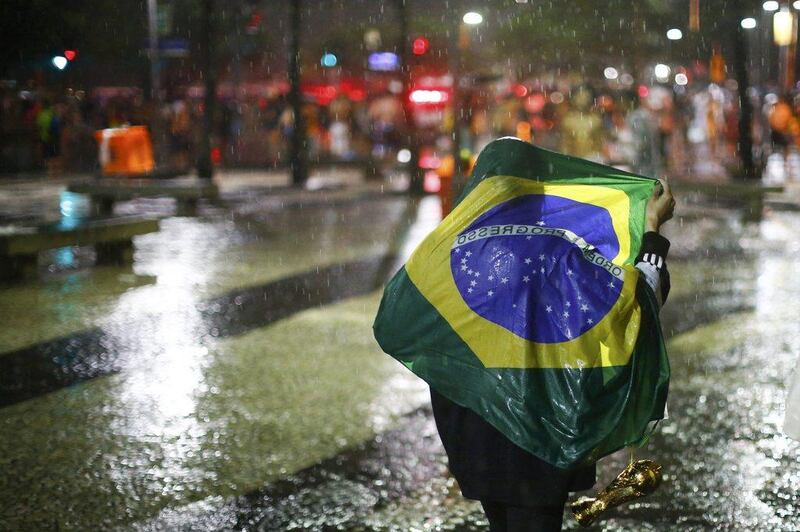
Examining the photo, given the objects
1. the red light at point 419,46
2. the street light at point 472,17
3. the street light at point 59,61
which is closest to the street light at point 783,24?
the street light at point 472,17

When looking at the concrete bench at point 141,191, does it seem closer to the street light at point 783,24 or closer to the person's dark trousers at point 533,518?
the person's dark trousers at point 533,518

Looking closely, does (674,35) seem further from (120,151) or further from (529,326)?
(529,326)

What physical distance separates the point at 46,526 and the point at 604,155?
19.3 metres

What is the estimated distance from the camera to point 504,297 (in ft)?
8.64

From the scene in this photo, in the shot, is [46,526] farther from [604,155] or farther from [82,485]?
[604,155]

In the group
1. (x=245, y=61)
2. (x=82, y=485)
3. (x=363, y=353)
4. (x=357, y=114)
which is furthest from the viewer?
(x=245, y=61)

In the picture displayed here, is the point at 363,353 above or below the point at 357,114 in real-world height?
below

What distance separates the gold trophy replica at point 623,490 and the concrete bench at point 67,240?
8371 millimetres

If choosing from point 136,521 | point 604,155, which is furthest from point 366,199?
point 136,521

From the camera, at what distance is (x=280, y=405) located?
614 cm

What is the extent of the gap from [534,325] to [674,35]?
55006 mm

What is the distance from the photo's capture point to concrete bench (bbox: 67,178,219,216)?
55.3 feet

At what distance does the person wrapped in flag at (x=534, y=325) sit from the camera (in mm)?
2572

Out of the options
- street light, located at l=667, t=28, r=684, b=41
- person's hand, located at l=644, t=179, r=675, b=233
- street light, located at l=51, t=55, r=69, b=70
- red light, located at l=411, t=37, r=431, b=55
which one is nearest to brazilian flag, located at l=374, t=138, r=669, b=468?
person's hand, located at l=644, t=179, r=675, b=233
